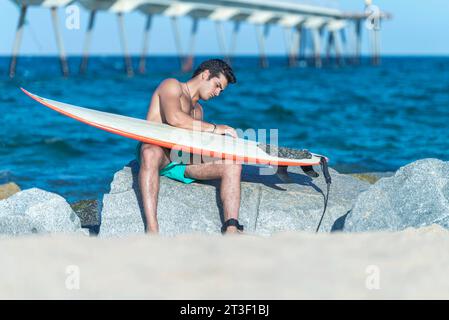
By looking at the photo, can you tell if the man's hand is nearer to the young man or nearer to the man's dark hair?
the young man

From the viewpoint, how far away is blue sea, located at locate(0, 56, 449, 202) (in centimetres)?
1095

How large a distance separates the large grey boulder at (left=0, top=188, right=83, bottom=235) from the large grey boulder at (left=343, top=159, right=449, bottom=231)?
87.9 inches

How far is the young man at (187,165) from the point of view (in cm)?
541

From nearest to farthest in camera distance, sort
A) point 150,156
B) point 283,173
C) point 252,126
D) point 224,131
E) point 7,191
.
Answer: point 150,156 → point 224,131 → point 283,173 → point 7,191 → point 252,126

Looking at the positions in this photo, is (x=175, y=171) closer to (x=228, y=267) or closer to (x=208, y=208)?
(x=208, y=208)

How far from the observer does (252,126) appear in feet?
57.0

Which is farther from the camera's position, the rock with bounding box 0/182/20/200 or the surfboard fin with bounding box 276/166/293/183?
the rock with bounding box 0/182/20/200

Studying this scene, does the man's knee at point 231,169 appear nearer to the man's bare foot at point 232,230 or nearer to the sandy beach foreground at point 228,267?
the man's bare foot at point 232,230

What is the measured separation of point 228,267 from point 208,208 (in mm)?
1636

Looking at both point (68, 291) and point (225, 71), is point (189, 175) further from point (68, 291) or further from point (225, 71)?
point (68, 291)

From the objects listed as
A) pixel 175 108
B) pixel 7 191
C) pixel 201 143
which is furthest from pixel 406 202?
pixel 7 191

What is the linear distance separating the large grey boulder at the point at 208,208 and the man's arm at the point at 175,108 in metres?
0.48

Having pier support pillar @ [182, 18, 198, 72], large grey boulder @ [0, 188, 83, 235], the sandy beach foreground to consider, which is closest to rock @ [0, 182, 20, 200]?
large grey boulder @ [0, 188, 83, 235]

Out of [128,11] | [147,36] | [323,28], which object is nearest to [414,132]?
[128,11]
